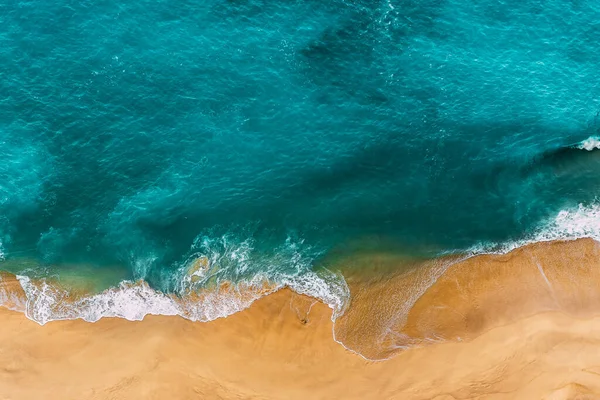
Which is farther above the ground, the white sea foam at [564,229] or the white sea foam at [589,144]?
the white sea foam at [589,144]

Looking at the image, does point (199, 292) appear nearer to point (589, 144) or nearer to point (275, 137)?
point (275, 137)

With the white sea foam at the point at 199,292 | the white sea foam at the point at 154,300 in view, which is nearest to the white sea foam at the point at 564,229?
the white sea foam at the point at 154,300

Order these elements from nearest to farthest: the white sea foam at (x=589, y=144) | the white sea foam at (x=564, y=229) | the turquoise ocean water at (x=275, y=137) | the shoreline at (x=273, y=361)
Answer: the shoreline at (x=273, y=361) → the turquoise ocean water at (x=275, y=137) → the white sea foam at (x=564, y=229) → the white sea foam at (x=589, y=144)

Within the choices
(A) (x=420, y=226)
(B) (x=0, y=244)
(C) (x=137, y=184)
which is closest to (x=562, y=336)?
(A) (x=420, y=226)

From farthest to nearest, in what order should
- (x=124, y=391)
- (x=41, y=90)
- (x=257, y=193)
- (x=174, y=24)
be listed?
1. (x=174, y=24)
2. (x=41, y=90)
3. (x=257, y=193)
4. (x=124, y=391)

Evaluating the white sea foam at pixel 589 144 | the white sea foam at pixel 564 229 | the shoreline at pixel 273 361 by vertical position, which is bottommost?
the shoreline at pixel 273 361

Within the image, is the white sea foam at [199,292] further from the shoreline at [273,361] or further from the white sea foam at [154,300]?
the shoreline at [273,361]

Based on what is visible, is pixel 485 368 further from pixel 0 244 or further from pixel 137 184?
pixel 0 244
